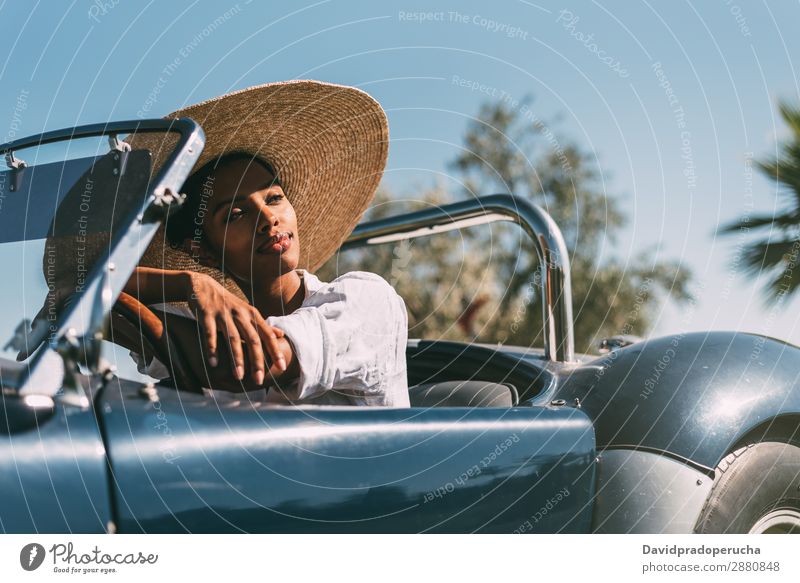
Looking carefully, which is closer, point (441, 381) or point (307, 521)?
point (307, 521)

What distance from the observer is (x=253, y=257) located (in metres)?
2.07

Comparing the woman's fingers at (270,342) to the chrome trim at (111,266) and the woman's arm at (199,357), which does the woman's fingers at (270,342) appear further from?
the chrome trim at (111,266)

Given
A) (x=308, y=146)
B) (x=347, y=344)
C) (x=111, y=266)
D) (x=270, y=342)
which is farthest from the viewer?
(x=308, y=146)

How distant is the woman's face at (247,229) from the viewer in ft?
6.77

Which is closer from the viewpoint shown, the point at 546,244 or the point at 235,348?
the point at 235,348

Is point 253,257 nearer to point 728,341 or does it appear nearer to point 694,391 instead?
point 694,391

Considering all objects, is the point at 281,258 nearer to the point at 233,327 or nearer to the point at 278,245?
the point at 278,245

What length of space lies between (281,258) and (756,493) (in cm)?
139

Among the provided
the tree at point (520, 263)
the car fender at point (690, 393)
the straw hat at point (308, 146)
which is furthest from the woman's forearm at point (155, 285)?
the tree at point (520, 263)

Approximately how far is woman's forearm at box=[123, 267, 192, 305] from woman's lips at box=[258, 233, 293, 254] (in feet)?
1.39

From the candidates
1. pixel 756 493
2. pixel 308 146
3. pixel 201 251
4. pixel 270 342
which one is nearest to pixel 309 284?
pixel 201 251

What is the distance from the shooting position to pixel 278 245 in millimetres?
2078

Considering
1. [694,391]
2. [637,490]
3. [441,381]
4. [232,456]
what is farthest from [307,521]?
[441,381]
